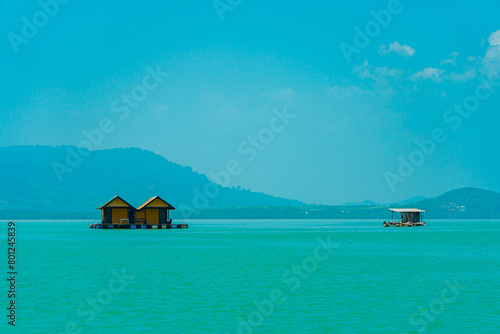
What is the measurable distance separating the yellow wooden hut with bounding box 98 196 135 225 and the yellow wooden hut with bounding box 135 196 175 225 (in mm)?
1287

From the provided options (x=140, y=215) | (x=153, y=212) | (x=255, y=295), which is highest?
(x=153, y=212)

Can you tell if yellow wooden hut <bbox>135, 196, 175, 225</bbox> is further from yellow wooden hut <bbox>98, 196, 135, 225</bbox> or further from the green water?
the green water

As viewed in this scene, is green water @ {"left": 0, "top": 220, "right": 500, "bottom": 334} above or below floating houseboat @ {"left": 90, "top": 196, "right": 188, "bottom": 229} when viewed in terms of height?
below

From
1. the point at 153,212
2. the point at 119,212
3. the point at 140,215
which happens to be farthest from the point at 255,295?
the point at 119,212

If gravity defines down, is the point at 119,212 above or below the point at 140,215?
above

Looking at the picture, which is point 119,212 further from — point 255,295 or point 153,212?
point 255,295

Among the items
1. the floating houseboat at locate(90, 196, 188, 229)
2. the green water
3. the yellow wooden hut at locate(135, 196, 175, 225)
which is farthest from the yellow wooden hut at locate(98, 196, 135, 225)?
the green water

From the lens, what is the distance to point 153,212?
365 ft

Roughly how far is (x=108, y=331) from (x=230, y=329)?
4.54m

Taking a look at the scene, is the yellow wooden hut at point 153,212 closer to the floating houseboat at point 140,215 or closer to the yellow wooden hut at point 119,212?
the floating houseboat at point 140,215

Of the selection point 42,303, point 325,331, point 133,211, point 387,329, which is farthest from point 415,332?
point 133,211

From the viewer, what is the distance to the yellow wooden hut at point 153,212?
362ft

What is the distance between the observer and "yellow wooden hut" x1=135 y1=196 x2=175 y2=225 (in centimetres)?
11038

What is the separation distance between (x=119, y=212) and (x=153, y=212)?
5.85 m
